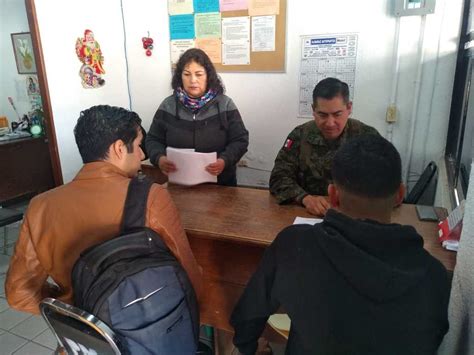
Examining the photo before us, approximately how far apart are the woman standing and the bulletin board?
37.0 inches

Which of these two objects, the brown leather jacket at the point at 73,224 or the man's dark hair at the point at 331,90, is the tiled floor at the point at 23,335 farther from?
the man's dark hair at the point at 331,90

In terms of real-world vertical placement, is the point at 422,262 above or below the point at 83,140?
below

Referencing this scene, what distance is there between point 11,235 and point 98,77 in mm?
1689

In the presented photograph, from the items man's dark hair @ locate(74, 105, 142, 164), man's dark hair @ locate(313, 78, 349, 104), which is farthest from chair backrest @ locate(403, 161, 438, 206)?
man's dark hair @ locate(74, 105, 142, 164)

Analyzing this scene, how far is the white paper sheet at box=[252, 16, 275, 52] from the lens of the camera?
2.88 meters

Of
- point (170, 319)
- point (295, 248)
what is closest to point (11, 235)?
point (170, 319)

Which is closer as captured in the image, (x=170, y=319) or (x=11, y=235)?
(x=170, y=319)

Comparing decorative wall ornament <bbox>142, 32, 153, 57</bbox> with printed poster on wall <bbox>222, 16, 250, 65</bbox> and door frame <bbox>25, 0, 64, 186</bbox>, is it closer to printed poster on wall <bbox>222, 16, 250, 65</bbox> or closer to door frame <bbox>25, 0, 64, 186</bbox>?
printed poster on wall <bbox>222, 16, 250, 65</bbox>

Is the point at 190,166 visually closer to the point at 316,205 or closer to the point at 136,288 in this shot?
the point at 316,205

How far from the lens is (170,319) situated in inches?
38.4

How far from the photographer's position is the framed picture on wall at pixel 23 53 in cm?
411

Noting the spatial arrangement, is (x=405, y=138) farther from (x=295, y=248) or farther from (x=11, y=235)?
(x=11, y=235)

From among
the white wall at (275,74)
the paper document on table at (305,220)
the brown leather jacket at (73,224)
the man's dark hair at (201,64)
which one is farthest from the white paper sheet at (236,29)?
the brown leather jacket at (73,224)

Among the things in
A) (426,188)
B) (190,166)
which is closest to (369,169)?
(190,166)
